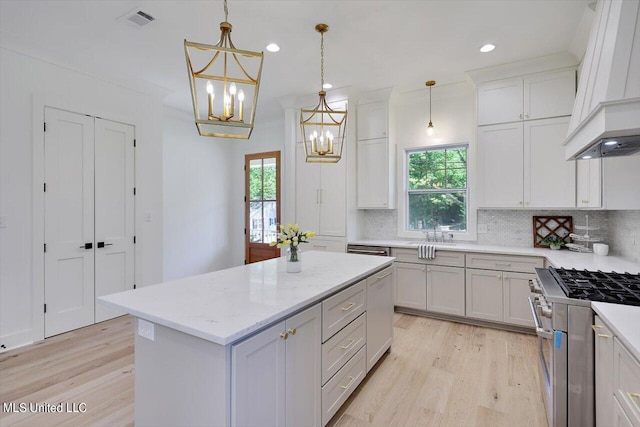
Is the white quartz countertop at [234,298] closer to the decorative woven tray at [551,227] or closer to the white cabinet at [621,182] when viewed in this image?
the white cabinet at [621,182]

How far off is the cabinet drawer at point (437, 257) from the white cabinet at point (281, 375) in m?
2.45

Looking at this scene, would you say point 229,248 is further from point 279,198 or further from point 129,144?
point 129,144

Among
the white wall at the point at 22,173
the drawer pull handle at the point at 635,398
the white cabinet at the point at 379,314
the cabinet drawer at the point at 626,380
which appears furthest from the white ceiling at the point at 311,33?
the drawer pull handle at the point at 635,398

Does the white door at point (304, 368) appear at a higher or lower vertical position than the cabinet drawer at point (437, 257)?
lower

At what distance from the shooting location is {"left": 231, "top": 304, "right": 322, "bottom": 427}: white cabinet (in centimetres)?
128

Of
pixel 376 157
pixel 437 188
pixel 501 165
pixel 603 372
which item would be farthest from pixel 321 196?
pixel 603 372

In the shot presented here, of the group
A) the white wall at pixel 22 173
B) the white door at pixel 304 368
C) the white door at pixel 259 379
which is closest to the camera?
the white door at pixel 259 379

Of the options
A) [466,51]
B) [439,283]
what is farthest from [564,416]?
[466,51]

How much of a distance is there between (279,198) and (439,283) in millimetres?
3093

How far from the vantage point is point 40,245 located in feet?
10.6

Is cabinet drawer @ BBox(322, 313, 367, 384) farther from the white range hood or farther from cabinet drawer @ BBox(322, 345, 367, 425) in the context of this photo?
the white range hood

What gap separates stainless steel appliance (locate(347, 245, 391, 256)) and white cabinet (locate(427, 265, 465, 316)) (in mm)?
573

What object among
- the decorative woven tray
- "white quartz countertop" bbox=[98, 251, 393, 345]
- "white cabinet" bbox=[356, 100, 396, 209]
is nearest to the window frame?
"white cabinet" bbox=[356, 100, 396, 209]

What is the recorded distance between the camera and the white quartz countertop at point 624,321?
119cm
